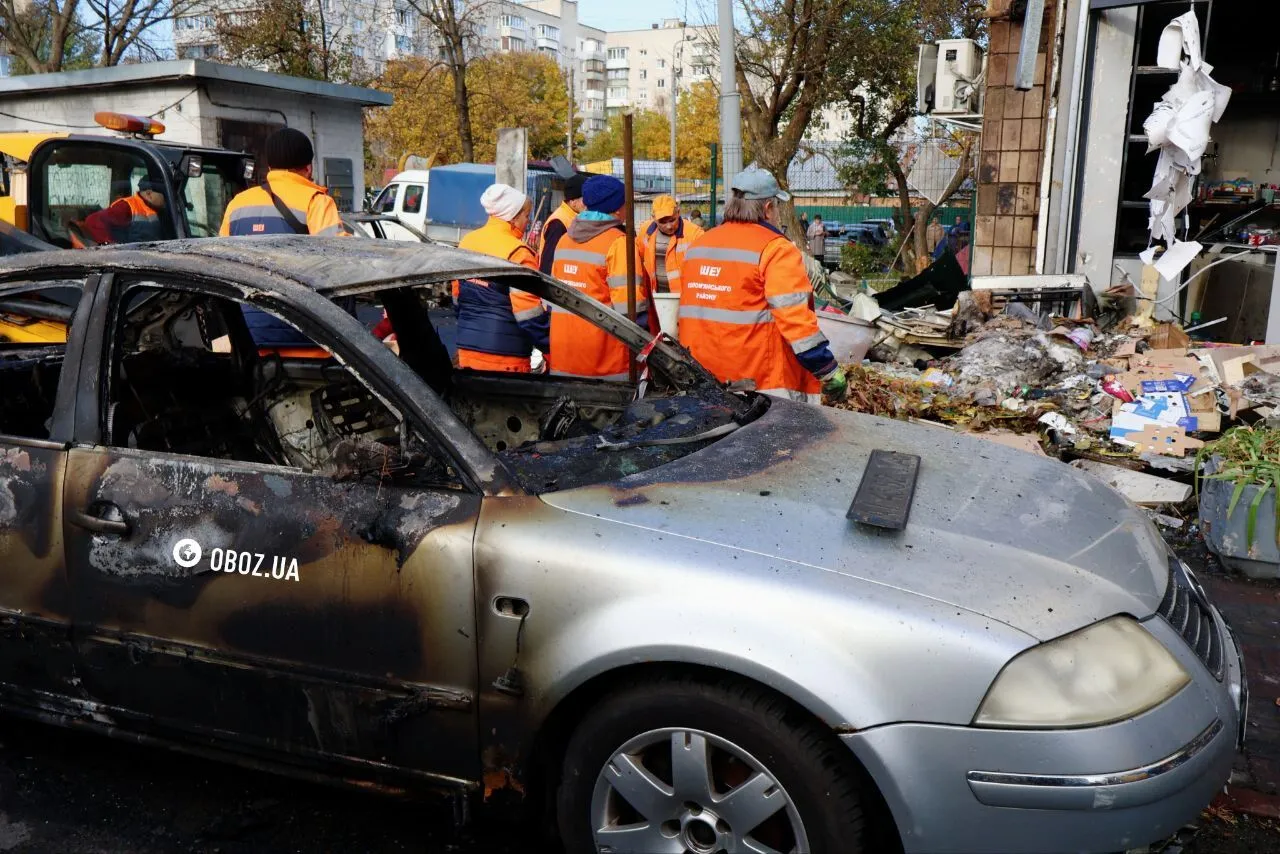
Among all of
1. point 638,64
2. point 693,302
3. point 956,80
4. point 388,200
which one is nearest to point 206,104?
point 388,200

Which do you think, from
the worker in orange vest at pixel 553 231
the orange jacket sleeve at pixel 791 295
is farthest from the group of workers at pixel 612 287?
the worker in orange vest at pixel 553 231

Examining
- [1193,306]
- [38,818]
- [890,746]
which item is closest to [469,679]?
[890,746]

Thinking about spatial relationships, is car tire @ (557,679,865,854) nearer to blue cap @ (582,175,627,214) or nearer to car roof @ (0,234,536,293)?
car roof @ (0,234,536,293)

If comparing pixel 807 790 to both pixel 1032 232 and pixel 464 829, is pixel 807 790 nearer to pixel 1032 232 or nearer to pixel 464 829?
pixel 464 829

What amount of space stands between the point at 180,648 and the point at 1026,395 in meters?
5.94

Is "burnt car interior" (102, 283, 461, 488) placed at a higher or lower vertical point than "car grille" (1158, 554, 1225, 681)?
higher

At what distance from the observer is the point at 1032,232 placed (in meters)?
10.1

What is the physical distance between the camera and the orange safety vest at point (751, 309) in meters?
4.93

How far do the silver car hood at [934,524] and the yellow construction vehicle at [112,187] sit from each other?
6.26 metres

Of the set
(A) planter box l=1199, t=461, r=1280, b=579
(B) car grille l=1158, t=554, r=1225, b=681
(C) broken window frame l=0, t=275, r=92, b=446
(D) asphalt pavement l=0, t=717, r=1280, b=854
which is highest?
(C) broken window frame l=0, t=275, r=92, b=446

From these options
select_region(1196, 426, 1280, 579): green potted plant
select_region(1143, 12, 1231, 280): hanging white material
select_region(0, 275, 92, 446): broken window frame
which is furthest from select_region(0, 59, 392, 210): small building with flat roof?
select_region(1196, 426, 1280, 579): green potted plant

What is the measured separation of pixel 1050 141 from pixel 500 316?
6.28 m

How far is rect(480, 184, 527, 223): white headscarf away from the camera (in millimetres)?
5746

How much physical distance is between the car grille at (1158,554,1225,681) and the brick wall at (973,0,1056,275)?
25.5 ft
